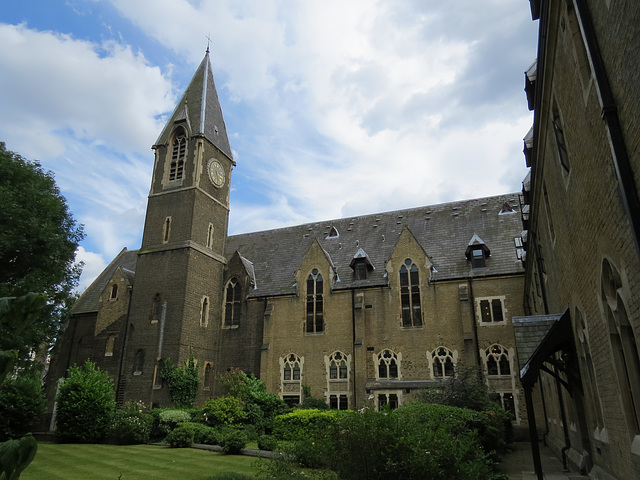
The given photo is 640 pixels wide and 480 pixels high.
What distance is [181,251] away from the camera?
30625 mm

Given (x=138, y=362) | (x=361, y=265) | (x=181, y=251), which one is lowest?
(x=138, y=362)

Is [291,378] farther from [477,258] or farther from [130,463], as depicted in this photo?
[130,463]

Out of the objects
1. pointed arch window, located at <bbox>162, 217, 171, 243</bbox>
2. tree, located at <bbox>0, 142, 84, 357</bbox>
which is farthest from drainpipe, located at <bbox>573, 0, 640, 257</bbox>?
pointed arch window, located at <bbox>162, 217, 171, 243</bbox>

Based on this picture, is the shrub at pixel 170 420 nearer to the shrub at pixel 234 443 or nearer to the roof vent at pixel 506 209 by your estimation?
the shrub at pixel 234 443

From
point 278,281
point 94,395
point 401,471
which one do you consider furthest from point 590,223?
point 278,281

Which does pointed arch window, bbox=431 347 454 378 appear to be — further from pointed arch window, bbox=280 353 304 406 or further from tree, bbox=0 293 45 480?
tree, bbox=0 293 45 480

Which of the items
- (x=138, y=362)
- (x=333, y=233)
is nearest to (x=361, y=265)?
(x=333, y=233)

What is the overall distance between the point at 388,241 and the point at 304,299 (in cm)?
728

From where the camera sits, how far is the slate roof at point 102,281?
115 ft

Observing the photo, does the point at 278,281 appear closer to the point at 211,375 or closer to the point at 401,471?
the point at 211,375

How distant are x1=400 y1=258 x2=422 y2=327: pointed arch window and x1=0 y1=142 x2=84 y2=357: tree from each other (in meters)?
18.7

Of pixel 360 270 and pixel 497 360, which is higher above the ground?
pixel 360 270

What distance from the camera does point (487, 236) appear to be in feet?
96.1

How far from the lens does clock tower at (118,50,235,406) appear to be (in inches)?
1131
